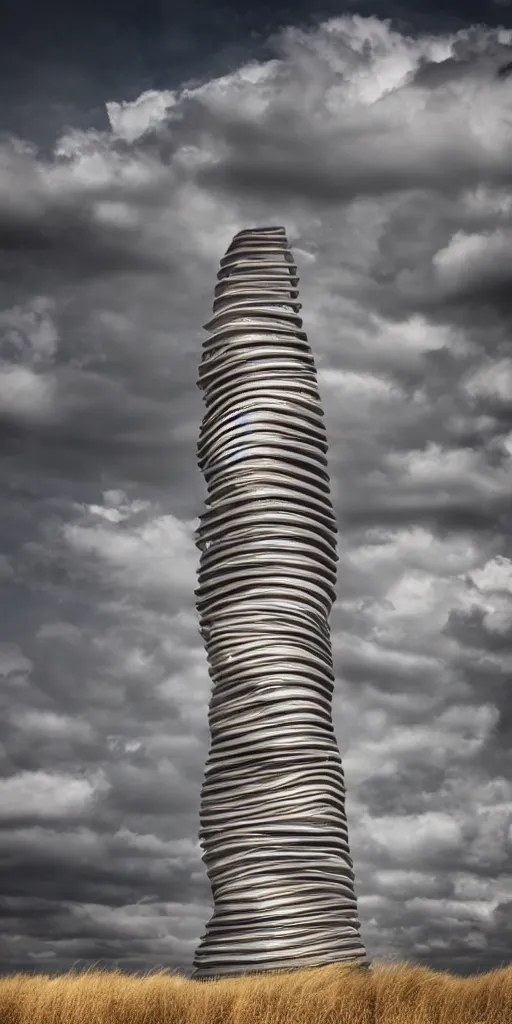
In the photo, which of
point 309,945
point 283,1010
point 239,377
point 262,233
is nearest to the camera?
point 283,1010

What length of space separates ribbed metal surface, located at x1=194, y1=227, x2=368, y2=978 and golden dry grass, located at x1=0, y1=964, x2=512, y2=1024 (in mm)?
963

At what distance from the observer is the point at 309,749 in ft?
35.8

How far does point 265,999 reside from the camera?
8.37 meters

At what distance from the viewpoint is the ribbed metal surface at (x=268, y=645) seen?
1053 centimetres

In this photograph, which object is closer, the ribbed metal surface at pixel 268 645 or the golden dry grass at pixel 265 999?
the golden dry grass at pixel 265 999

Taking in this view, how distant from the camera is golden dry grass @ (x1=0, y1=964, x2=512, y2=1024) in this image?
316 inches

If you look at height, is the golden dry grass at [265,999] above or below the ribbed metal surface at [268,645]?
below

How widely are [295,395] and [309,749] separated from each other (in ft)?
10.9

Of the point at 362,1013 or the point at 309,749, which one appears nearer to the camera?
A: the point at 362,1013

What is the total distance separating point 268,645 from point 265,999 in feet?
11.2

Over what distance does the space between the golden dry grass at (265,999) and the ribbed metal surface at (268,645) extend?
3.16ft

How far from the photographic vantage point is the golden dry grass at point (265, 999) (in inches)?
316

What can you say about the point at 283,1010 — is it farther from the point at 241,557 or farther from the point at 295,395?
the point at 295,395

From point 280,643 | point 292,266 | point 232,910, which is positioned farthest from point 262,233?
point 232,910
